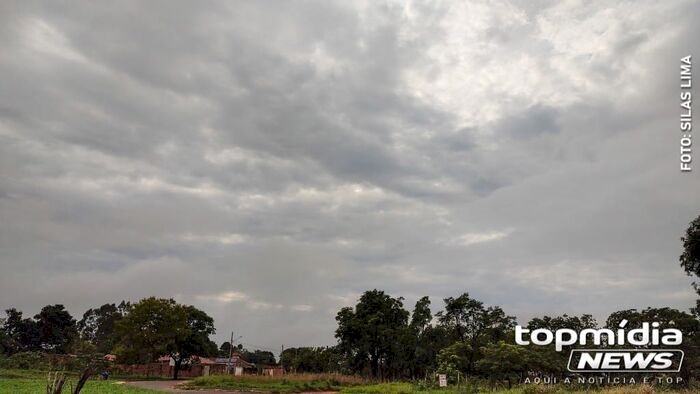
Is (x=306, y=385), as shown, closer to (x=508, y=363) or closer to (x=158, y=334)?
(x=508, y=363)

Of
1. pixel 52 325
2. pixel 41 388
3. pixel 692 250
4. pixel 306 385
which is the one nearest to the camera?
pixel 41 388

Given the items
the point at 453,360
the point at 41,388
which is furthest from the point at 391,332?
the point at 41,388

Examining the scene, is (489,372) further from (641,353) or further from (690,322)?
(690,322)

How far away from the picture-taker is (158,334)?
210 ft

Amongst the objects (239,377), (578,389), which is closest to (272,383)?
(239,377)

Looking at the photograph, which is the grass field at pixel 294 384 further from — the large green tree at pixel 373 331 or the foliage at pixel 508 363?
the large green tree at pixel 373 331

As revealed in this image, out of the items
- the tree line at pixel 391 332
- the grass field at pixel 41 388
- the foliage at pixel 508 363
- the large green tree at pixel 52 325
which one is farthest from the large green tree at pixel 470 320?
the large green tree at pixel 52 325

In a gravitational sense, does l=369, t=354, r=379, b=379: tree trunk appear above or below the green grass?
below

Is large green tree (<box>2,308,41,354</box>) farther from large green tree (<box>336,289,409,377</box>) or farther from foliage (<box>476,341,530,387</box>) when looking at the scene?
foliage (<box>476,341,530,387</box>)

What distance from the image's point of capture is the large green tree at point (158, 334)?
63719 millimetres

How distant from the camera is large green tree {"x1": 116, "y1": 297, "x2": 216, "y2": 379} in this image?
209 feet

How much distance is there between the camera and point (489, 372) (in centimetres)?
3884

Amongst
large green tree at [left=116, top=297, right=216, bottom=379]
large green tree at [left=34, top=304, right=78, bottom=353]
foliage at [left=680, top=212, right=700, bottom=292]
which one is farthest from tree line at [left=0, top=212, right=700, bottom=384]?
large green tree at [left=34, top=304, right=78, bottom=353]

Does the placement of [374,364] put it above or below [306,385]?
below
